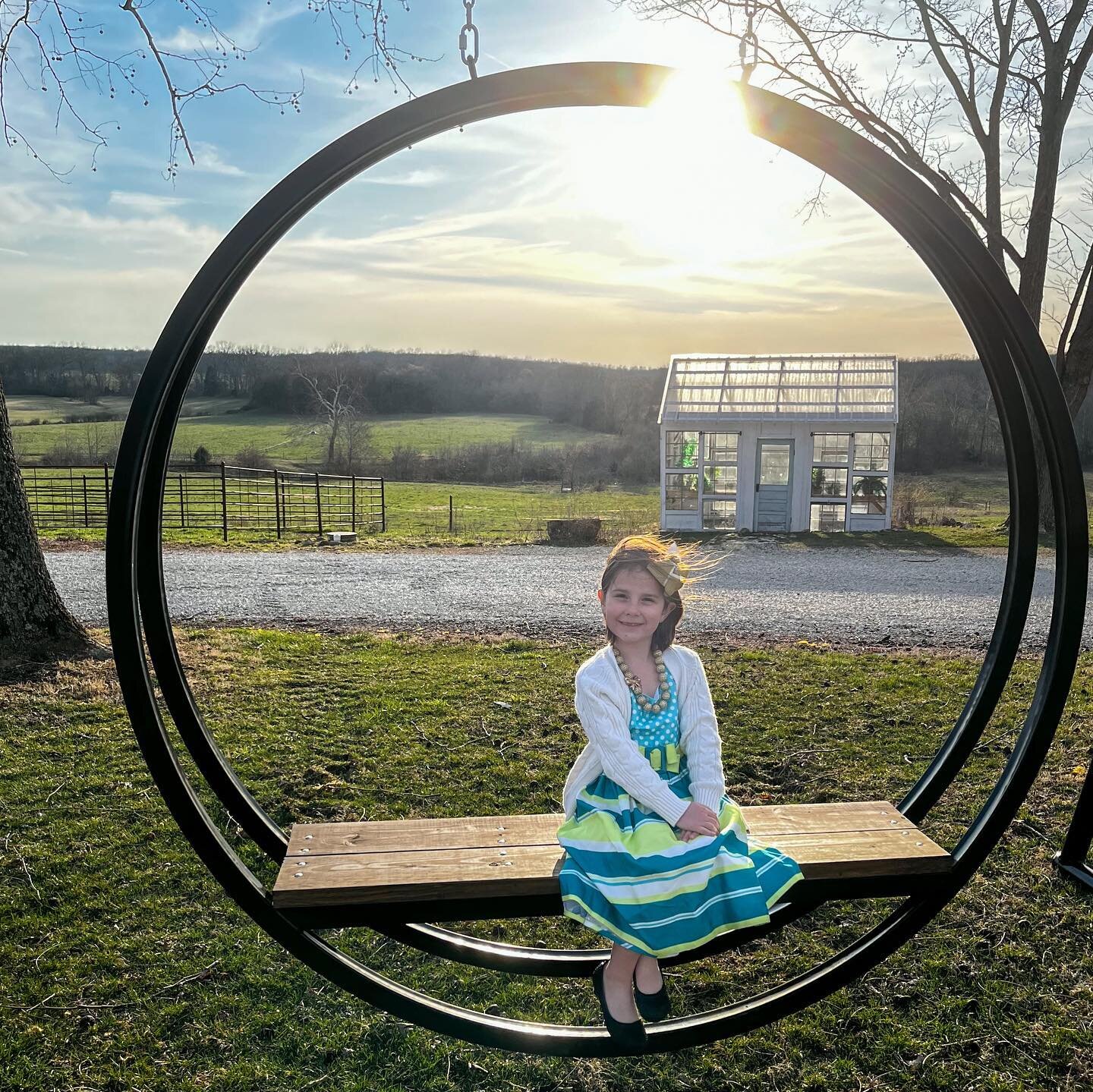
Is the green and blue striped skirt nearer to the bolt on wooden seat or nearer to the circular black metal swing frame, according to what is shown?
the bolt on wooden seat

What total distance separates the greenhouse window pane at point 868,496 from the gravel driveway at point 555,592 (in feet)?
9.25

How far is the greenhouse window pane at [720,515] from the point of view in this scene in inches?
806

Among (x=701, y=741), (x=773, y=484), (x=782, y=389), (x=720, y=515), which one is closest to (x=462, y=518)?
(x=720, y=515)

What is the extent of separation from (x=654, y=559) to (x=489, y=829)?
3.35ft

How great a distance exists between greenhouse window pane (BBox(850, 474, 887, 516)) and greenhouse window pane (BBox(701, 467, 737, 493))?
255cm

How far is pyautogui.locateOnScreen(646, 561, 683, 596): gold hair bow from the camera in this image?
262 cm

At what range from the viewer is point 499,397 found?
61.8 metres

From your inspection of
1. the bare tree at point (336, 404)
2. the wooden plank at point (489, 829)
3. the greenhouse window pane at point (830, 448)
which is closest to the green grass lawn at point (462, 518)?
the greenhouse window pane at point (830, 448)

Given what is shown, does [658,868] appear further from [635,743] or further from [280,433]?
[280,433]

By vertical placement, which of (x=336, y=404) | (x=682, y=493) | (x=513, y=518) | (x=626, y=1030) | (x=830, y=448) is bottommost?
(x=513, y=518)

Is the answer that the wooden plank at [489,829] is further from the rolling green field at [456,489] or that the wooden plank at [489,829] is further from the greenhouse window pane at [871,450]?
the greenhouse window pane at [871,450]

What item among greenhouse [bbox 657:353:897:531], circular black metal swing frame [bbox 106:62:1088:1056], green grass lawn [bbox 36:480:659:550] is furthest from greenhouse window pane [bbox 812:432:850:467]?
circular black metal swing frame [bbox 106:62:1088:1056]

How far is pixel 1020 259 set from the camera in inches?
673

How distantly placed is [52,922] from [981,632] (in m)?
8.80
